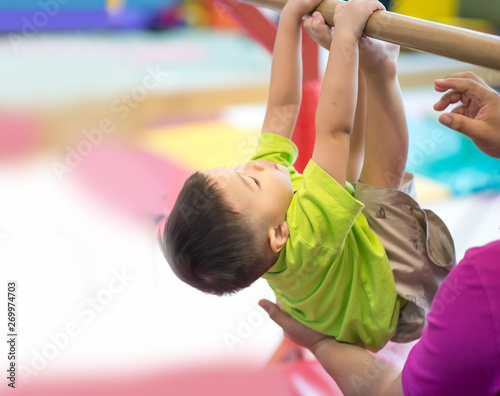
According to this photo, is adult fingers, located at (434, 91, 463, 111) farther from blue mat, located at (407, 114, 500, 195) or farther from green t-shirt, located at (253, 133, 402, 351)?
blue mat, located at (407, 114, 500, 195)

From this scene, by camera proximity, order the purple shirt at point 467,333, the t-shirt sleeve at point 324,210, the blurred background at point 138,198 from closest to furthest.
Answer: the purple shirt at point 467,333 → the t-shirt sleeve at point 324,210 → the blurred background at point 138,198

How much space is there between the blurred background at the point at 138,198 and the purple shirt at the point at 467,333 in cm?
74

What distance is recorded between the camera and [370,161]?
3.06 ft

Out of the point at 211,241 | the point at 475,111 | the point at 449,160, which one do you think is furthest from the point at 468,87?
the point at 449,160

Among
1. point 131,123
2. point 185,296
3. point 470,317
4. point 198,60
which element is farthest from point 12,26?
point 470,317

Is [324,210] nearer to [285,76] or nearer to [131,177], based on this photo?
[285,76]

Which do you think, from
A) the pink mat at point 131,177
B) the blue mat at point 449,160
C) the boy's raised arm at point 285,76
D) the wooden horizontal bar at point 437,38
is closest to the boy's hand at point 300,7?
the boy's raised arm at point 285,76

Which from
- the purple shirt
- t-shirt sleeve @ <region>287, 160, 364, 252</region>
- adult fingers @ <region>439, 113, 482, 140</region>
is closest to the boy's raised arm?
t-shirt sleeve @ <region>287, 160, 364, 252</region>

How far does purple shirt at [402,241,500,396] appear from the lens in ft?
1.77

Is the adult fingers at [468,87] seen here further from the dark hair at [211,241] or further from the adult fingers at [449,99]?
the dark hair at [211,241]

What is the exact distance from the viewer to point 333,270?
0.88 m

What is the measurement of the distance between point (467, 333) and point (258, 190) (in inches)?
16.1

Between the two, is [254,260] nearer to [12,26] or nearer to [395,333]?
[395,333]

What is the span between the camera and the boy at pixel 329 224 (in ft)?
2.68
